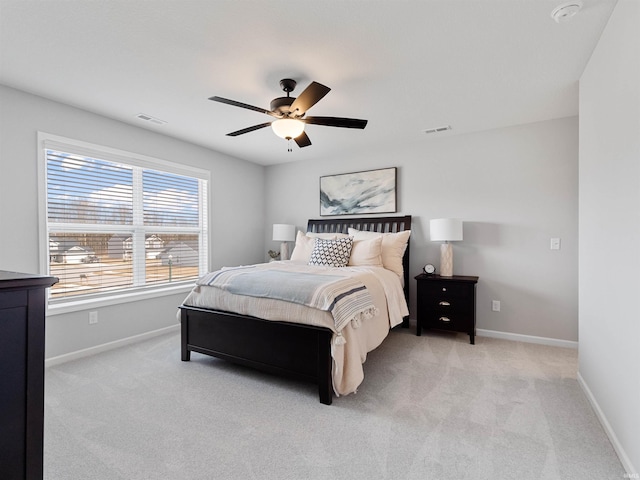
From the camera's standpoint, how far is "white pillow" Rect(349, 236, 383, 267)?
12.2 feet

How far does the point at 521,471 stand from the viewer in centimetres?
159

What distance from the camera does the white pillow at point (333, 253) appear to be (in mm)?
3677

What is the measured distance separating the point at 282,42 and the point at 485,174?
289 centimetres

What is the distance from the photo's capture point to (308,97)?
7.51 ft

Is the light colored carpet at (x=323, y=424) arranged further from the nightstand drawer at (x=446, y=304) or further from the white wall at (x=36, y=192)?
the nightstand drawer at (x=446, y=304)

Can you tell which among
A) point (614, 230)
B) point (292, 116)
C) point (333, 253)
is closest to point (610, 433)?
→ point (614, 230)

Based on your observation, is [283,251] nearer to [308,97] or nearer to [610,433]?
[308,97]

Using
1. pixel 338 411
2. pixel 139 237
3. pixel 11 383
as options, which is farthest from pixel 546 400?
pixel 139 237

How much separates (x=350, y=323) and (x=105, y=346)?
8.93ft

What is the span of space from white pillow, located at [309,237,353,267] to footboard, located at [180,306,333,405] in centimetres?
130

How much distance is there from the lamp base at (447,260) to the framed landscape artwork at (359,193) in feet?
2.97

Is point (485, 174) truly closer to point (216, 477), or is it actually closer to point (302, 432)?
point (302, 432)

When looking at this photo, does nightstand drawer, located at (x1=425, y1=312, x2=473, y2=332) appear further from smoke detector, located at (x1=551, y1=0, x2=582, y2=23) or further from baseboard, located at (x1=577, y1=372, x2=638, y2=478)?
smoke detector, located at (x1=551, y1=0, x2=582, y2=23)

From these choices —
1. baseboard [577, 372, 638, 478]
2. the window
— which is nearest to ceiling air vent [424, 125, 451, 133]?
baseboard [577, 372, 638, 478]
